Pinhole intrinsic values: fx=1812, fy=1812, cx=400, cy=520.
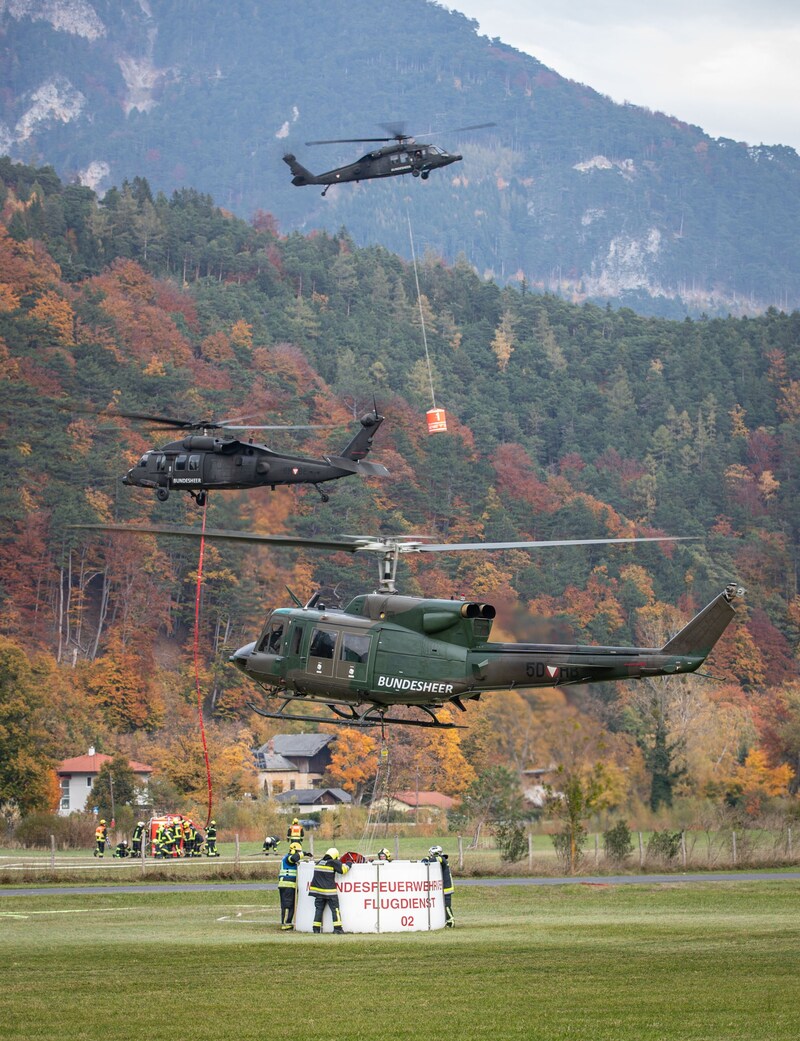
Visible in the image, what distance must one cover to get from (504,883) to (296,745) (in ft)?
187

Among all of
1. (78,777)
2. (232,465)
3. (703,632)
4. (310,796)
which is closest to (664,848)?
(232,465)

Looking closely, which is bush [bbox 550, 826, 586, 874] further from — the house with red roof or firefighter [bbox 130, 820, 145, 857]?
the house with red roof

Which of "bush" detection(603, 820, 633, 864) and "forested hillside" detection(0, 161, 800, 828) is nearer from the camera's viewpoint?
"bush" detection(603, 820, 633, 864)

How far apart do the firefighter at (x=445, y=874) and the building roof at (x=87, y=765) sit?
55768mm

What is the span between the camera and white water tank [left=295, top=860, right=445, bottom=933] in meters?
31.8

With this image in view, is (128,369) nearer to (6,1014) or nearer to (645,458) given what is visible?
(645,458)

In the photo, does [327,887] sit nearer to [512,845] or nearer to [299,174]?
[512,845]

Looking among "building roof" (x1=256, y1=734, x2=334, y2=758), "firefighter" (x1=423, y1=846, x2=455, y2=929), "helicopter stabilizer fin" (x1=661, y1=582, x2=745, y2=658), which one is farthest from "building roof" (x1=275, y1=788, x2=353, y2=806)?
"helicopter stabilizer fin" (x1=661, y1=582, x2=745, y2=658)

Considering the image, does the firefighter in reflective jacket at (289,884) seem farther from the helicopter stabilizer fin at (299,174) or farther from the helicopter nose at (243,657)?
the helicopter stabilizer fin at (299,174)

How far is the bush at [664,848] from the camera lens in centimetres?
5269

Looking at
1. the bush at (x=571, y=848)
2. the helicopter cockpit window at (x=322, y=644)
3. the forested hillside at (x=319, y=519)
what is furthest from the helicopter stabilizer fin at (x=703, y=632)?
the bush at (x=571, y=848)

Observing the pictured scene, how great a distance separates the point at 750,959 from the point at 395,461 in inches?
4328

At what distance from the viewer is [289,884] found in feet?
107

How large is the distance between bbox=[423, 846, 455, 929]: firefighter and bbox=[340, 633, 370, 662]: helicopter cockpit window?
3.98m
